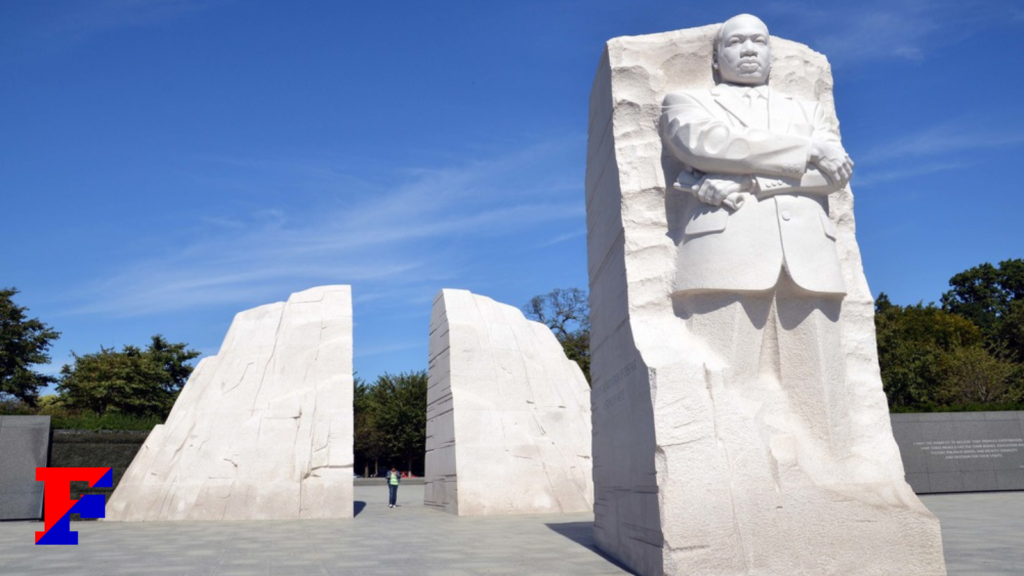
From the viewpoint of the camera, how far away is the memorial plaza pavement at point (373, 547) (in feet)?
20.8

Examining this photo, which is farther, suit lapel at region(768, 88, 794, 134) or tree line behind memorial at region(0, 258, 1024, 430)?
tree line behind memorial at region(0, 258, 1024, 430)

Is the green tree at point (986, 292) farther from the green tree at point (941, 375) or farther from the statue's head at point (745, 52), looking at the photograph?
the statue's head at point (745, 52)

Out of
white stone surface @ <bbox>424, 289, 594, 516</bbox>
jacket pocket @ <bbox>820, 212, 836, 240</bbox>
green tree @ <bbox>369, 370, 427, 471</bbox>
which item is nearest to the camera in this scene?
jacket pocket @ <bbox>820, 212, 836, 240</bbox>

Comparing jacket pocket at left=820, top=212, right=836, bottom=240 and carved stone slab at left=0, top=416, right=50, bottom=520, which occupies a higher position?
jacket pocket at left=820, top=212, right=836, bottom=240

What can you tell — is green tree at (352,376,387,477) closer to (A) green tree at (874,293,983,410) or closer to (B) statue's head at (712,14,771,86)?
(A) green tree at (874,293,983,410)

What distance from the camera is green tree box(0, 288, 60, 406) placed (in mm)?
29734

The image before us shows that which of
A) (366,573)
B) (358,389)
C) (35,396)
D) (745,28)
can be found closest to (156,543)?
(366,573)

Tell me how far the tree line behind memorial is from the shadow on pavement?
8.89 metres

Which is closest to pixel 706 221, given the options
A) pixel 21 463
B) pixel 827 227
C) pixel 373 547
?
pixel 827 227

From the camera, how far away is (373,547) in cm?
815

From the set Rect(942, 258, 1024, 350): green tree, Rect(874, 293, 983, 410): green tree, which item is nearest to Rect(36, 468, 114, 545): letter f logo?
Rect(874, 293, 983, 410): green tree

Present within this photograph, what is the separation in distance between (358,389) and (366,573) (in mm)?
35810

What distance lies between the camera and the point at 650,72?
6688 millimetres

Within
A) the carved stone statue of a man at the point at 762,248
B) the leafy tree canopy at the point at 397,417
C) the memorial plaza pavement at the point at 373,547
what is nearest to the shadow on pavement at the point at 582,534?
the memorial plaza pavement at the point at 373,547
